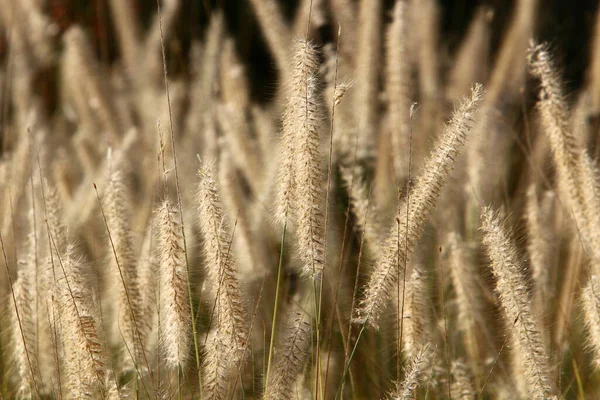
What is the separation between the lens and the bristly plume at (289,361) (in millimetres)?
1477

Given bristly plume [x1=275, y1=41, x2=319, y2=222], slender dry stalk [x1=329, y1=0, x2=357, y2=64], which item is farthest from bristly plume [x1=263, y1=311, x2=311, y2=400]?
slender dry stalk [x1=329, y1=0, x2=357, y2=64]

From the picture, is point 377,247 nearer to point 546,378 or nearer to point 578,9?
point 546,378

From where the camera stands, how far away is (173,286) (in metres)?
1.49

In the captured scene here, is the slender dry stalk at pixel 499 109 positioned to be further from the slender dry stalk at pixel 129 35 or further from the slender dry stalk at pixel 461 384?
the slender dry stalk at pixel 129 35

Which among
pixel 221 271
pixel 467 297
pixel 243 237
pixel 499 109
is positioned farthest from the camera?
pixel 499 109

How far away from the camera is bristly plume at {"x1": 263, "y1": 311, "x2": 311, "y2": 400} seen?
1477 millimetres

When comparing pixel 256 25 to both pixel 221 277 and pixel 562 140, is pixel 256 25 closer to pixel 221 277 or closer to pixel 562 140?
pixel 562 140

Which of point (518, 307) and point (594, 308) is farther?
point (594, 308)

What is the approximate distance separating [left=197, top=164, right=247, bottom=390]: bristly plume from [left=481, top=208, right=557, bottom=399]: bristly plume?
468 mm

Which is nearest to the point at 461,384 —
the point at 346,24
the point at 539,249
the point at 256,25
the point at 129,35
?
the point at 539,249

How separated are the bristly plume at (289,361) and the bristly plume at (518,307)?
14.5 inches

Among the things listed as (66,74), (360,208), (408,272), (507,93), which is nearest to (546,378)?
(408,272)

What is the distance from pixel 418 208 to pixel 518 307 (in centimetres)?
25

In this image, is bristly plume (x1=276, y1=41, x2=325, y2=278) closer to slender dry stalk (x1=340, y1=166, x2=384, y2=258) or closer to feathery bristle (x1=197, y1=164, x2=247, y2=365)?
feathery bristle (x1=197, y1=164, x2=247, y2=365)
